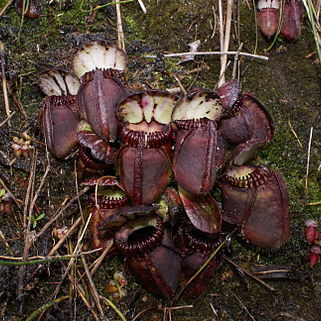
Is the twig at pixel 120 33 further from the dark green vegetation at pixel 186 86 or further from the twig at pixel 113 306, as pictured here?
the twig at pixel 113 306

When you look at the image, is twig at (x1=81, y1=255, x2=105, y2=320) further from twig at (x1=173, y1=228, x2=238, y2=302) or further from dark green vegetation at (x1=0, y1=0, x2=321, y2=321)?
twig at (x1=173, y1=228, x2=238, y2=302)

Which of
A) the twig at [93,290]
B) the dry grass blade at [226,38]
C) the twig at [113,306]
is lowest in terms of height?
the twig at [113,306]

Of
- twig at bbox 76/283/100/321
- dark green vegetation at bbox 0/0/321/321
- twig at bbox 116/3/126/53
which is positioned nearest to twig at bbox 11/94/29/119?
dark green vegetation at bbox 0/0/321/321

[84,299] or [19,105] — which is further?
[19,105]

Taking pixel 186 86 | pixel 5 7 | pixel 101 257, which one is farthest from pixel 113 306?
pixel 5 7

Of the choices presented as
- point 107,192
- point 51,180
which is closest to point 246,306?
point 107,192

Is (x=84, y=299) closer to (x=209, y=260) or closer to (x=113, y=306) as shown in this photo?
(x=113, y=306)

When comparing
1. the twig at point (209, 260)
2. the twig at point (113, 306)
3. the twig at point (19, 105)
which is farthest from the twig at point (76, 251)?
Answer: the twig at point (19, 105)

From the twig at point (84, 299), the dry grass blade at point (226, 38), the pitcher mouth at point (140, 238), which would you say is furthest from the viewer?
the dry grass blade at point (226, 38)
